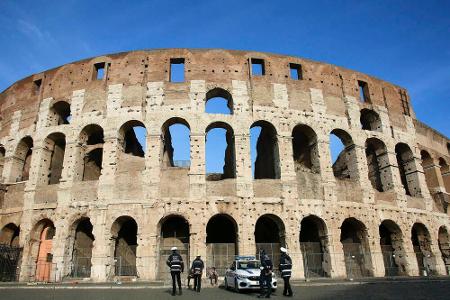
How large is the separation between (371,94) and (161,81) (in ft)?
43.6

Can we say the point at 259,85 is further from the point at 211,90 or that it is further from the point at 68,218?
the point at 68,218

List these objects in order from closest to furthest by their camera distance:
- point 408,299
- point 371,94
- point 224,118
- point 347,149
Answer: point 408,299
point 224,118
point 347,149
point 371,94

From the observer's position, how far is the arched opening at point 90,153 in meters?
19.8

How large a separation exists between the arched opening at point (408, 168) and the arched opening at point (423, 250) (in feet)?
7.06

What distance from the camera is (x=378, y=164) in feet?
73.6

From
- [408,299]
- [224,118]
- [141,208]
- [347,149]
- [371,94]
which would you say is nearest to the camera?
[408,299]

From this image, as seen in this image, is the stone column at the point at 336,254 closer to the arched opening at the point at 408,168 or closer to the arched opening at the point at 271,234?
the arched opening at the point at 271,234

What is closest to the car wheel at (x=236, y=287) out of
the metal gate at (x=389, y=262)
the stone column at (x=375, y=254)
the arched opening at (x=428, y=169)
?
the stone column at (x=375, y=254)

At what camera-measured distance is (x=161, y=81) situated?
19812 mm

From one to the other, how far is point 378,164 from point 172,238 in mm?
13402

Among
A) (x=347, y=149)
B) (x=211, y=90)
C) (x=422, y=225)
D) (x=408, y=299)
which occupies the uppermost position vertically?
(x=211, y=90)

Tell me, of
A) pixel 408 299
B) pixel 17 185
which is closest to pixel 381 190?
pixel 408 299

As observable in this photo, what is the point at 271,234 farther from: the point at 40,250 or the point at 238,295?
the point at 40,250

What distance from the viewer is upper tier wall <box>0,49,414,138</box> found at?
20031 mm
